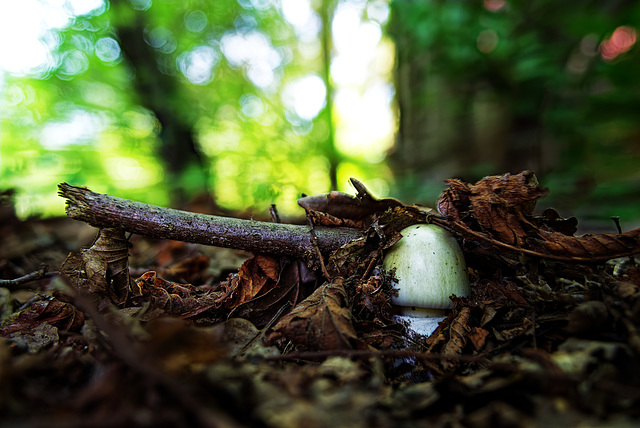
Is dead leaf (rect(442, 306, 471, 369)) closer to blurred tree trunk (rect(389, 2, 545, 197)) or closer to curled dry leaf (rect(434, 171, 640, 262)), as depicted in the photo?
curled dry leaf (rect(434, 171, 640, 262))

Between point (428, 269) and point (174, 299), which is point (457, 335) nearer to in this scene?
point (428, 269)

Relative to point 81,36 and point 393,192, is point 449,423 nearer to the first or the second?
point 393,192

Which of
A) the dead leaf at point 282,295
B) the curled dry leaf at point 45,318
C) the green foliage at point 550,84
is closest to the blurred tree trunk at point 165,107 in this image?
the green foliage at point 550,84

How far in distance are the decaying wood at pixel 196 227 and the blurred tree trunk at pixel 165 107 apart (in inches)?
217

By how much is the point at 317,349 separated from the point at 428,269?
658 millimetres

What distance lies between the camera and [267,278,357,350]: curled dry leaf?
1.19 meters

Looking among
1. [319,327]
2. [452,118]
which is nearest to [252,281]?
[319,327]

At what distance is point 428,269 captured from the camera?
1514mm

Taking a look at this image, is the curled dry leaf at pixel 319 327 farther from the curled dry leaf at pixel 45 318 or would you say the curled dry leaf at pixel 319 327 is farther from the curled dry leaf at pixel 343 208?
the curled dry leaf at pixel 45 318

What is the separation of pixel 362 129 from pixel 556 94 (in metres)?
10.4

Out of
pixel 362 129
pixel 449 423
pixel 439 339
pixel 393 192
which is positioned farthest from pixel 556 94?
pixel 362 129

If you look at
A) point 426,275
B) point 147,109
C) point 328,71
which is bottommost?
point 426,275

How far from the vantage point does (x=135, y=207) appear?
5.08ft

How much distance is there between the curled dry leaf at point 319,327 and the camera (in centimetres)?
119
